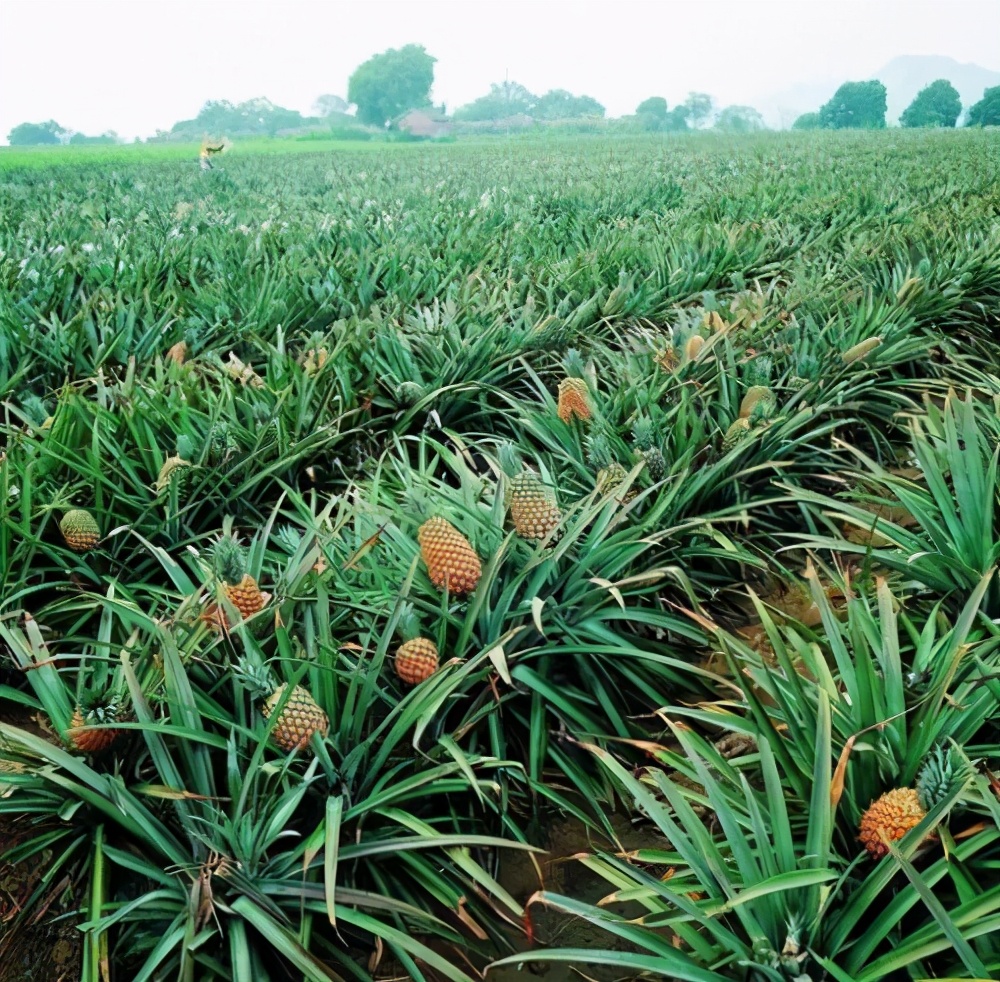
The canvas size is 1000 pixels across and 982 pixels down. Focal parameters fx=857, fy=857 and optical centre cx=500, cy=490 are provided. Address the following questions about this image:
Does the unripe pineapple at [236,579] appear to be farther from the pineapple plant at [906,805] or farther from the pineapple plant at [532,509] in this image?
the pineapple plant at [906,805]

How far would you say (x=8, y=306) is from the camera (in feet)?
10.9

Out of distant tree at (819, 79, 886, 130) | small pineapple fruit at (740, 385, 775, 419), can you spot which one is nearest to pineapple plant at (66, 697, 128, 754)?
small pineapple fruit at (740, 385, 775, 419)

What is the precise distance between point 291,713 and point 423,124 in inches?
1400

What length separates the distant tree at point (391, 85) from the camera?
36.6 metres

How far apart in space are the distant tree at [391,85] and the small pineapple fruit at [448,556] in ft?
125

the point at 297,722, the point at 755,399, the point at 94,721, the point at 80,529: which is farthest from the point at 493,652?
the point at 755,399

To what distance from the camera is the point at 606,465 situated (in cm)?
209

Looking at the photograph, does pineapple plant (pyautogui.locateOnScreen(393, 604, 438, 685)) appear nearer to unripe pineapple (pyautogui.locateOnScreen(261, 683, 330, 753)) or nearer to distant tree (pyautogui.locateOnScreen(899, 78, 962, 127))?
unripe pineapple (pyautogui.locateOnScreen(261, 683, 330, 753))

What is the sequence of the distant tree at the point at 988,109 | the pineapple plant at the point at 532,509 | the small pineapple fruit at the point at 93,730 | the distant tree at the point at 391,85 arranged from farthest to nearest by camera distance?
the distant tree at the point at 391,85
the distant tree at the point at 988,109
the pineapple plant at the point at 532,509
the small pineapple fruit at the point at 93,730

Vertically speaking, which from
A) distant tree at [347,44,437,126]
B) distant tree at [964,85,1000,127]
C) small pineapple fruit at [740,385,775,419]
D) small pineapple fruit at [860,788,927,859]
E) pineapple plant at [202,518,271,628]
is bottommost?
small pineapple fruit at [860,788,927,859]

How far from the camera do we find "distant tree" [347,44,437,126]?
36594mm

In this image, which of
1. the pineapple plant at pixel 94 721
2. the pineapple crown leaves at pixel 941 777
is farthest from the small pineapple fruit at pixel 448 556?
the pineapple crown leaves at pixel 941 777

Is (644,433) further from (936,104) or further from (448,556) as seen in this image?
(936,104)

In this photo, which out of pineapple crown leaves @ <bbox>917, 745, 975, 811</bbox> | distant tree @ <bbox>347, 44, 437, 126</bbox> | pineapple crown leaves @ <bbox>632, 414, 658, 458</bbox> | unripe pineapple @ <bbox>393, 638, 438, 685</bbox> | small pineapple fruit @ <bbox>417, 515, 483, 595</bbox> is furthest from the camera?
distant tree @ <bbox>347, 44, 437, 126</bbox>
